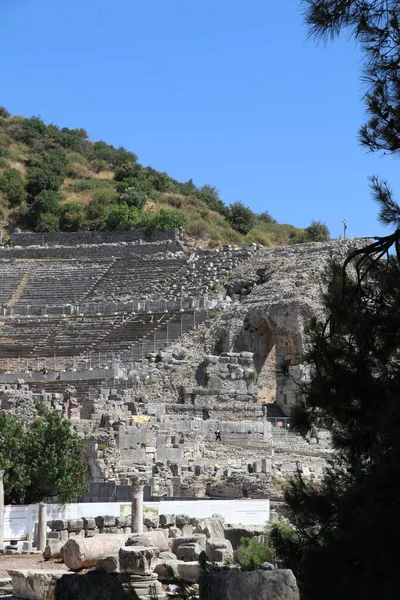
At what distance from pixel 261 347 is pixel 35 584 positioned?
28189 mm

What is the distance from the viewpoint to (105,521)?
69.2 feet

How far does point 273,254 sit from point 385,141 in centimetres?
3867

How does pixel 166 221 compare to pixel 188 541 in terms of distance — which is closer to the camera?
pixel 188 541

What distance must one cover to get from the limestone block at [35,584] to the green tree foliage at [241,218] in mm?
52531

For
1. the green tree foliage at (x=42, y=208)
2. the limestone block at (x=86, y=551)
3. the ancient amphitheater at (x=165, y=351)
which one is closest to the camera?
the limestone block at (x=86, y=551)

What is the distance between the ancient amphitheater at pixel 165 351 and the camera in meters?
28.2

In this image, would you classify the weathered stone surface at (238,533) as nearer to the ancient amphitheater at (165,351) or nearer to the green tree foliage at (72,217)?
the ancient amphitheater at (165,351)

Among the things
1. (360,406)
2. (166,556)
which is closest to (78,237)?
(166,556)

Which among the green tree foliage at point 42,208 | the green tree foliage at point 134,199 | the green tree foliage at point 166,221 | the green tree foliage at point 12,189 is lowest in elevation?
the green tree foliage at point 166,221

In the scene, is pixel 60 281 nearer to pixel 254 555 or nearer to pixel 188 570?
pixel 188 570

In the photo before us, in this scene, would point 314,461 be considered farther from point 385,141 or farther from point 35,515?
point 385,141

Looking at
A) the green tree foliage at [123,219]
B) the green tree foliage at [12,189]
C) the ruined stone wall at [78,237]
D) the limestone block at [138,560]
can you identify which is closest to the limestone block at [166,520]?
the limestone block at [138,560]

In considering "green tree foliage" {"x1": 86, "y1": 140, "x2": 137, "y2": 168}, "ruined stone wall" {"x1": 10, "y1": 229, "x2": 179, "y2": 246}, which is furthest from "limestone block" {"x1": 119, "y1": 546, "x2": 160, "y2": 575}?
"green tree foliage" {"x1": 86, "y1": 140, "x2": 137, "y2": 168}

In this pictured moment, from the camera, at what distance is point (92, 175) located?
74688 millimetres
